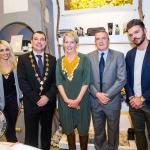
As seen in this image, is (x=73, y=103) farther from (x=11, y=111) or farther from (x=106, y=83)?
(x=11, y=111)

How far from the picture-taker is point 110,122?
1.88 meters

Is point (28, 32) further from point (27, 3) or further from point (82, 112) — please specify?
point (82, 112)

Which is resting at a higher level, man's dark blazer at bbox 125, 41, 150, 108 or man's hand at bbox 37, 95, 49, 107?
man's dark blazer at bbox 125, 41, 150, 108

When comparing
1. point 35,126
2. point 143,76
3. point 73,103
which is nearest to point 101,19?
point 143,76

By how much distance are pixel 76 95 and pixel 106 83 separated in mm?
381

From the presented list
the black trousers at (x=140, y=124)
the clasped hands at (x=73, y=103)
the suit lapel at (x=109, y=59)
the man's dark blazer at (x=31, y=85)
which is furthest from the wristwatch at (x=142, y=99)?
the man's dark blazer at (x=31, y=85)

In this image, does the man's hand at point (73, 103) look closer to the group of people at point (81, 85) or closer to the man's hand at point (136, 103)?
the group of people at point (81, 85)

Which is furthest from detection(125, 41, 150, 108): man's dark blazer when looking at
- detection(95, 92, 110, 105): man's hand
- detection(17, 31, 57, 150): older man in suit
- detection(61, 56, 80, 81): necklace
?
detection(17, 31, 57, 150): older man in suit

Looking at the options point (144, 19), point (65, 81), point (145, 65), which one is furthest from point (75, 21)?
point (145, 65)

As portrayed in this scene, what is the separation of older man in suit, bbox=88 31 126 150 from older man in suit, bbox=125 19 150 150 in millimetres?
113

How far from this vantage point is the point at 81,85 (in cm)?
182

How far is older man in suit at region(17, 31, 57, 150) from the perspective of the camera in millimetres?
1850

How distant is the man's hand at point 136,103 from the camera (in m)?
1.70

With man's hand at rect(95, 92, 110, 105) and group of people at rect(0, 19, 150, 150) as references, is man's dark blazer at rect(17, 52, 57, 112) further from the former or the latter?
man's hand at rect(95, 92, 110, 105)
